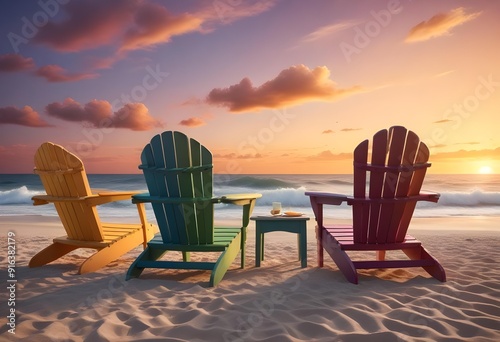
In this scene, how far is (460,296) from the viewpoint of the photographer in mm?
2680

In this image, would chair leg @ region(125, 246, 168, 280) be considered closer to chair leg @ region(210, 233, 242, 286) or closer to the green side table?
chair leg @ region(210, 233, 242, 286)

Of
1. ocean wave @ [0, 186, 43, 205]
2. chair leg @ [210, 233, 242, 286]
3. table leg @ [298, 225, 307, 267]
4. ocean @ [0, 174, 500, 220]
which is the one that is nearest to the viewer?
chair leg @ [210, 233, 242, 286]

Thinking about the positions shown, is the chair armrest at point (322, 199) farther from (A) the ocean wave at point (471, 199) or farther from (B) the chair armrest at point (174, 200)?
(A) the ocean wave at point (471, 199)

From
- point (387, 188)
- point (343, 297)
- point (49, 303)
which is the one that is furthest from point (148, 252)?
point (387, 188)

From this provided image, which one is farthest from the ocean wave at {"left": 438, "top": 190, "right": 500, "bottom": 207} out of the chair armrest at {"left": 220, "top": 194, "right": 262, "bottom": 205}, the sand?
the chair armrest at {"left": 220, "top": 194, "right": 262, "bottom": 205}

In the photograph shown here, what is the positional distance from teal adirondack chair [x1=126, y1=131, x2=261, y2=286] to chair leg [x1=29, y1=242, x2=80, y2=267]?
46.3 inches

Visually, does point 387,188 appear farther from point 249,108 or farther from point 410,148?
point 249,108

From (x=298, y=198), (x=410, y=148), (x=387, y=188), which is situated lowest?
(x=298, y=198)

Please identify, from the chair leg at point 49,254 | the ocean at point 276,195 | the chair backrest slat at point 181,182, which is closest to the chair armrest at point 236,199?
the chair backrest slat at point 181,182

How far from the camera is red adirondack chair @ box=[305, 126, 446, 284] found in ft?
10.1

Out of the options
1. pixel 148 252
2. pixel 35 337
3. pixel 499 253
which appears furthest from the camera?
pixel 499 253

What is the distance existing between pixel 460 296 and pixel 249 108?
9.14 m

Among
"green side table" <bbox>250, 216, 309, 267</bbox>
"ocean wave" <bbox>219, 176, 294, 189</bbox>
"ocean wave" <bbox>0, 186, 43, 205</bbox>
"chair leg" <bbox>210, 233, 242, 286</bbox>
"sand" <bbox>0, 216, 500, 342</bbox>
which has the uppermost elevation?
"green side table" <bbox>250, 216, 309, 267</bbox>

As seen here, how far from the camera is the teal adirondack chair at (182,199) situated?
10.2 feet
